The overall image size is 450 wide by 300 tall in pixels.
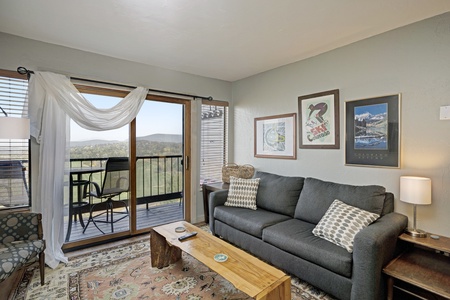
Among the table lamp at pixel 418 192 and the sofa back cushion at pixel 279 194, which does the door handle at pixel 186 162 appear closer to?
the sofa back cushion at pixel 279 194

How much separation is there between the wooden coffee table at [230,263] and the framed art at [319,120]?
1.79m

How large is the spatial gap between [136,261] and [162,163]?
1.48 metres

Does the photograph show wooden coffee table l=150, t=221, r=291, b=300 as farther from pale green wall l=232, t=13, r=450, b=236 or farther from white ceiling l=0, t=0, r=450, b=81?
white ceiling l=0, t=0, r=450, b=81

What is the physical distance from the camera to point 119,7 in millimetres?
1982

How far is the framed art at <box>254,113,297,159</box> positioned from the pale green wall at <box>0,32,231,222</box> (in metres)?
0.99

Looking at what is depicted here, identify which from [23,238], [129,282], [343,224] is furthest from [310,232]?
[23,238]

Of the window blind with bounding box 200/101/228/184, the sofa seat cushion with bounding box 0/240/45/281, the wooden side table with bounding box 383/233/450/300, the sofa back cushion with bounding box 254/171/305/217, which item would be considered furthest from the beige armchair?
the wooden side table with bounding box 383/233/450/300

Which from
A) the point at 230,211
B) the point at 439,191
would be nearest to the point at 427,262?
the point at 439,191

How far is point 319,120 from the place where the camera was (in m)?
3.03

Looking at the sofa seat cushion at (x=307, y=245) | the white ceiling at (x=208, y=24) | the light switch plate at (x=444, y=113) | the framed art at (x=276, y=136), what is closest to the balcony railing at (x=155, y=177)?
the framed art at (x=276, y=136)

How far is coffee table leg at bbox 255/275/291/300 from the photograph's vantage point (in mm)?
1470

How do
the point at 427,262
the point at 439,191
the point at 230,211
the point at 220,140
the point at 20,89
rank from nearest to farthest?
the point at 427,262 → the point at 439,191 → the point at 20,89 → the point at 230,211 → the point at 220,140

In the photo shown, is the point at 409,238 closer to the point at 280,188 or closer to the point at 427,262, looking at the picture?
the point at 427,262

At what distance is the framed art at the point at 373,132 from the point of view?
238cm
